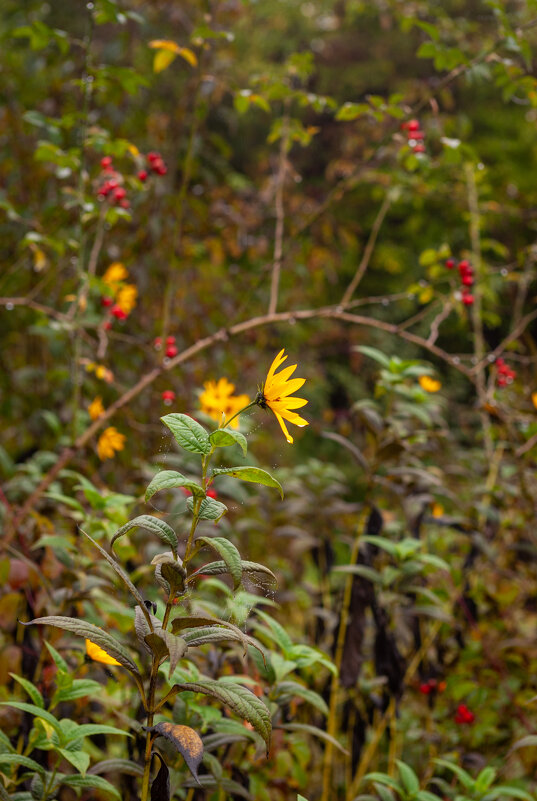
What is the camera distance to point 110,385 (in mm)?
1839

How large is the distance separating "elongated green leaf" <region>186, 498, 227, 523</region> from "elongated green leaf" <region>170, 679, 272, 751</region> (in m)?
0.15

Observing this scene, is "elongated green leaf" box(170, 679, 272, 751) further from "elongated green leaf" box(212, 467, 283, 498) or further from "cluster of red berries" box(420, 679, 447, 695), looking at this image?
"cluster of red berries" box(420, 679, 447, 695)

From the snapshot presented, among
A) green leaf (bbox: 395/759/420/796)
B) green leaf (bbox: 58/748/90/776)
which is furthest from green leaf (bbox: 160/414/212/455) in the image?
green leaf (bbox: 395/759/420/796)

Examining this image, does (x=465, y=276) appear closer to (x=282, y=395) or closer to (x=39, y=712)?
(x=282, y=395)

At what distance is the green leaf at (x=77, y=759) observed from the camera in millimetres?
639

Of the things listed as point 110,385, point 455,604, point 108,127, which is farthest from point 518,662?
point 108,127

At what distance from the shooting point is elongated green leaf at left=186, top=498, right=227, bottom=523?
1.87ft

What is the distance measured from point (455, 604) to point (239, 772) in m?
0.69

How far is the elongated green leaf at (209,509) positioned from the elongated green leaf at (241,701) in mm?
146

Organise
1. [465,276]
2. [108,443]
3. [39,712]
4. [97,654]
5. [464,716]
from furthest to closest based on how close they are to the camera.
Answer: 1. [108,443]
2. [465,276]
3. [464,716]
4. [97,654]
5. [39,712]

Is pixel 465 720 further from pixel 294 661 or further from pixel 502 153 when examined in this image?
pixel 502 153

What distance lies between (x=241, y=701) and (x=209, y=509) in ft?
0.53

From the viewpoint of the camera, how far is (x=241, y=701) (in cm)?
57

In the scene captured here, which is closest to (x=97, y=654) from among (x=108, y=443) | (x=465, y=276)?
(x=108, y=443)
